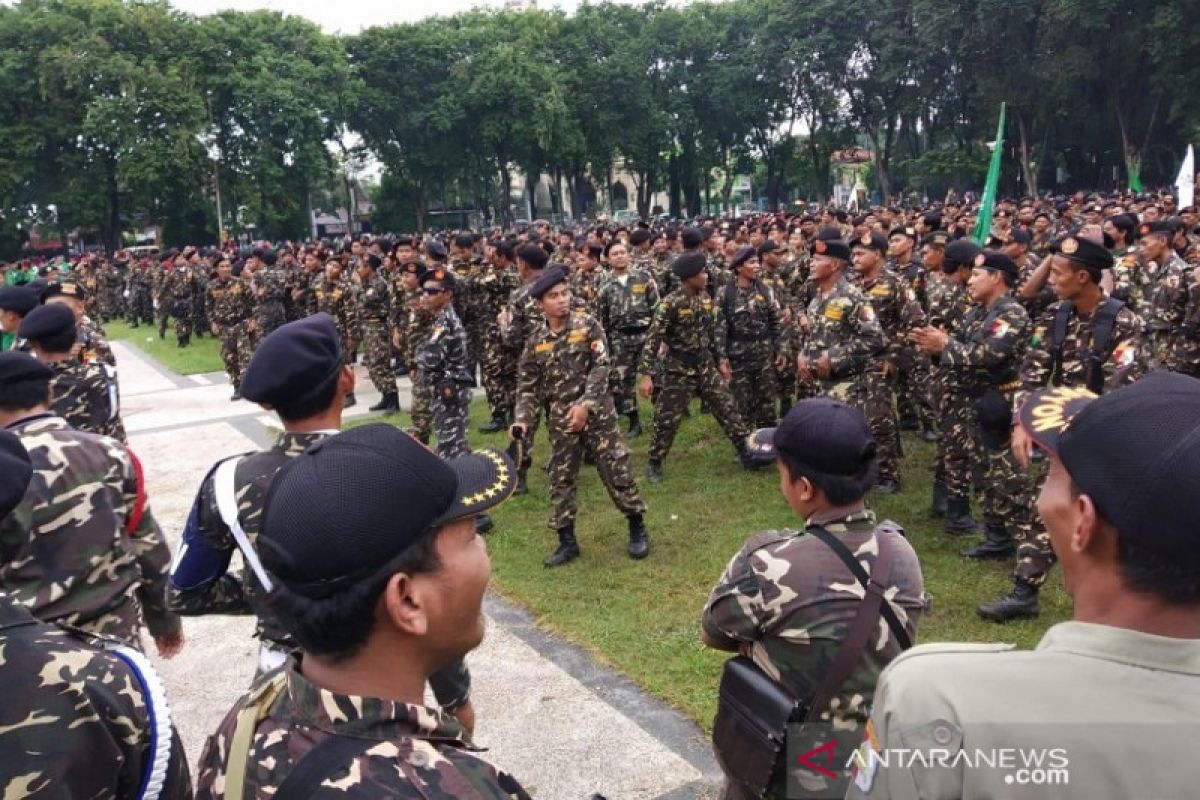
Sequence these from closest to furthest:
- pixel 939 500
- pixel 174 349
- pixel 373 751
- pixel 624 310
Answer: pixel 373 751 < pixel 939 500 < pixel 624 310 < pixel 174 349

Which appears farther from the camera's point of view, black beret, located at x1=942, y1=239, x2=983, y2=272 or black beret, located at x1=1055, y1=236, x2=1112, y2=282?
black beret, located at x1=942, y1=239, x2=983, y2=272

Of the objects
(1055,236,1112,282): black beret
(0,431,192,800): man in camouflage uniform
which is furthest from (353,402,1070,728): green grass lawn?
(0,431,192,800): man in camouflage uniform

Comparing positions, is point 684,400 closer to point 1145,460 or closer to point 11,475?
point 11,475

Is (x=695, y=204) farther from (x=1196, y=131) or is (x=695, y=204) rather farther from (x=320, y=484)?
(x=320, y=484)

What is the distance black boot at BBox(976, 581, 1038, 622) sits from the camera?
4.94 meters

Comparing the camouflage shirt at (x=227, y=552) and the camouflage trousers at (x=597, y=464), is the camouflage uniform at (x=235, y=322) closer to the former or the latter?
the camouflage trousers at (x=597, y=464)

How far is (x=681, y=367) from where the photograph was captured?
7871 millimetres

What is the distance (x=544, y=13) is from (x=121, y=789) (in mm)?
48928

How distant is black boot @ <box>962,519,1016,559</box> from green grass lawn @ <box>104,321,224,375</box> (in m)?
13.5

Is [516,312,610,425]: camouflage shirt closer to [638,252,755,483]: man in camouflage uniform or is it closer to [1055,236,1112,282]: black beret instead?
[638,252,755,483]: man in camouflage uniform

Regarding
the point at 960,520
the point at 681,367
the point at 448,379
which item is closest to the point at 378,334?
the point at 448,379

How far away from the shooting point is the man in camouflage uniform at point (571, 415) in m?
6.11

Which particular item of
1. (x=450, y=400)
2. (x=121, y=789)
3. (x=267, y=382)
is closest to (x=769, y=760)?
(x=121, y=789)

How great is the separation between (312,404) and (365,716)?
1628 mm
